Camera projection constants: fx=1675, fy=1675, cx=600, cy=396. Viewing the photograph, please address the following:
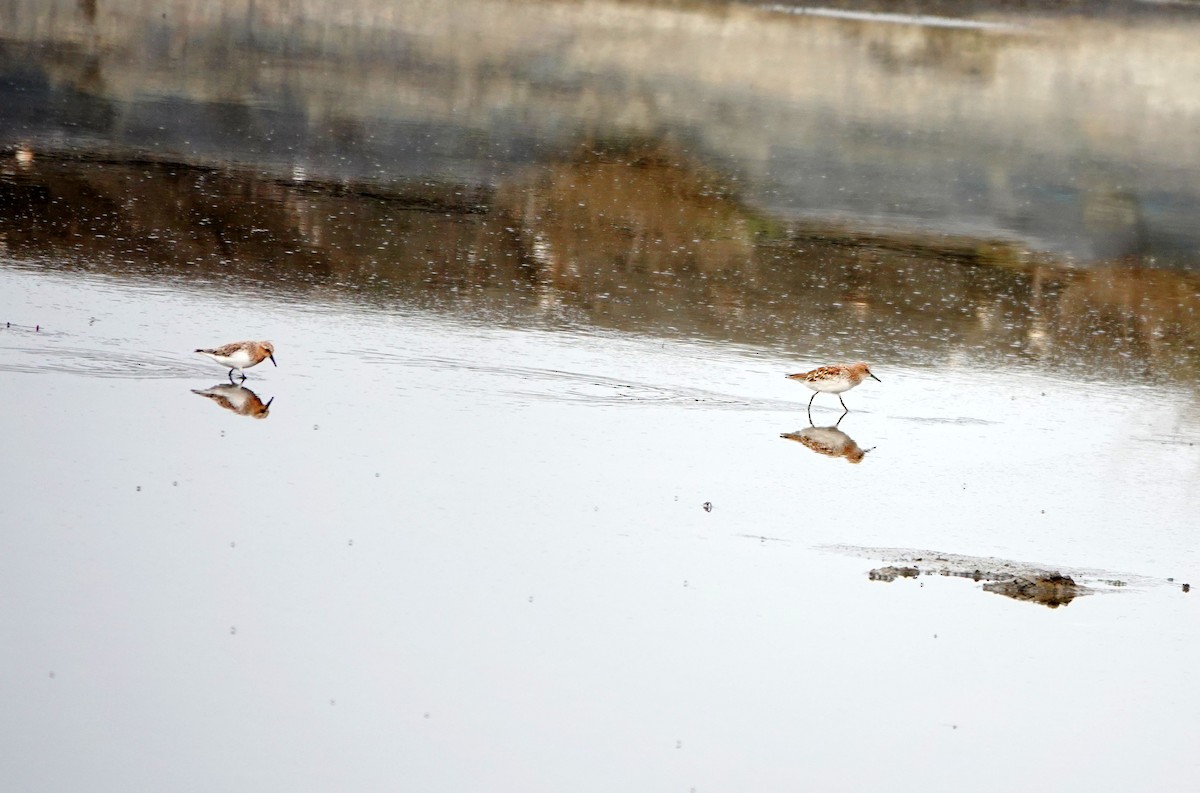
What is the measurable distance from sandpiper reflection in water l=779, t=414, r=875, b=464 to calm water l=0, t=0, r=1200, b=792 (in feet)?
0.13

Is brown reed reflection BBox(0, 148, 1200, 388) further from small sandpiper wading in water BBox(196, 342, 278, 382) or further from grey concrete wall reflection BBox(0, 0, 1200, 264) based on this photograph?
small sandpiper wading in water BBox(196, 342, 278, 382)

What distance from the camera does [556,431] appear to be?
10.4 m

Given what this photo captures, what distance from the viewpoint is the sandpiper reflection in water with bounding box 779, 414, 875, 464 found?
1055cm

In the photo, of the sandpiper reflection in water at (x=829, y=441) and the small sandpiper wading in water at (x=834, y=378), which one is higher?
the small sandpiper wading in water at (x=834, y=378)

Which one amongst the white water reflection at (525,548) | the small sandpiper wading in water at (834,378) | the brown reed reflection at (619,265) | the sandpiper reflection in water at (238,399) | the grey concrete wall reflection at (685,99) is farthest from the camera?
the grey concrete wall reflection at (685,99)

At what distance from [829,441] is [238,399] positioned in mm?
3756

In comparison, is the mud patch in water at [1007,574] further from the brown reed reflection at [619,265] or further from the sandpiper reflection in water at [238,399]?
Answer: the brown reed reflection at [619,265]

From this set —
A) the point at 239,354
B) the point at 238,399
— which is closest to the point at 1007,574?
the point at 238,399

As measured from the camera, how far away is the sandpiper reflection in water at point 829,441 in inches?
416

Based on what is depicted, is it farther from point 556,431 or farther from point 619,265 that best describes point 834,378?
point 619,265

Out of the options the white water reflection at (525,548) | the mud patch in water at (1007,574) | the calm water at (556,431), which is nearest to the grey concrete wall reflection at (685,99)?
the calm water at (556,431)

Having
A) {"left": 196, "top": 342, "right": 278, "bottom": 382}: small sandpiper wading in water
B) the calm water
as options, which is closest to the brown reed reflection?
the calm water

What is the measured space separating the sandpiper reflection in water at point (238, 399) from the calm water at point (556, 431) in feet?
0.11

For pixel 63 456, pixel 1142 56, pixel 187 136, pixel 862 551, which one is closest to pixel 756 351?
pixel 862 551
